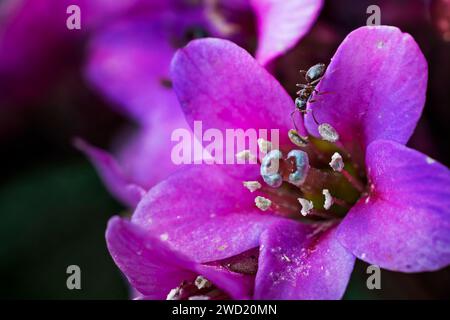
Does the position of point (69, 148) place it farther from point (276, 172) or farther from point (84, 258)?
point (276, 172)

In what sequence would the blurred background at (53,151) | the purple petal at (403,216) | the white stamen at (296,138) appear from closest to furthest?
1. the purple petal at (403,216)
2. the white stamen at (296,138)
3. the blurred background at (53,151)

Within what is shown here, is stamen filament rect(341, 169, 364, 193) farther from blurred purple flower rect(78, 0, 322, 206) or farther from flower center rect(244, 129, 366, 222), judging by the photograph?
blurred purple flower rect(78, 0, 322, 206)

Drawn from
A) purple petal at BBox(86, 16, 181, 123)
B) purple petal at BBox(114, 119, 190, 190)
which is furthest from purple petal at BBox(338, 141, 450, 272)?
purple petal at BBox(86, 16, 181, 123)

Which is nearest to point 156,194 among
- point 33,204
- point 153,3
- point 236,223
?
point 236,223

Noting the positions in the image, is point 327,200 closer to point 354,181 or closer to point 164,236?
point 354,181

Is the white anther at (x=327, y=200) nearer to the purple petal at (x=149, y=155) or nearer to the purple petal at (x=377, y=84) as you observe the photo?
the purple petal at (x=377, y=84)

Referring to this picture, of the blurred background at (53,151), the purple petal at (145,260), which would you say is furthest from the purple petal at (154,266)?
the blurred background at (53,151)

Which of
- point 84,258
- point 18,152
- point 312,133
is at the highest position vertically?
point 312,133
